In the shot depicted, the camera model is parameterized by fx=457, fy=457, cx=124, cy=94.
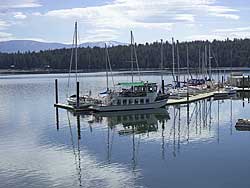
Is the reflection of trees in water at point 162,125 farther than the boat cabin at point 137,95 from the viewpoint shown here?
No

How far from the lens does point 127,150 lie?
3334cm

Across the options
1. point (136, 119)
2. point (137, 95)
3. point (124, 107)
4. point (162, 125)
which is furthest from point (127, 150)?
point (137, 95)

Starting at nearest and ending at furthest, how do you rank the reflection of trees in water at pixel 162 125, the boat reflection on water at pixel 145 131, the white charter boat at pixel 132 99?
the boat reflection on water at pixel 145 131 < the reflection of trees in water at pixel 162 125 < the white charter boat at pixel 132 99

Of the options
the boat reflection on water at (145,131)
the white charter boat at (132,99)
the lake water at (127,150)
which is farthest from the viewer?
the white charter boat at (132,99)

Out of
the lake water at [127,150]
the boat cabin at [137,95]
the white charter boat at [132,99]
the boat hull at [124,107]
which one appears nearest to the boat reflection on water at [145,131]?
the lake water at [127,150]

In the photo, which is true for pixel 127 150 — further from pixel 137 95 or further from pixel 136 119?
pixel 137 95

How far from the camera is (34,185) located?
2459 centimetres

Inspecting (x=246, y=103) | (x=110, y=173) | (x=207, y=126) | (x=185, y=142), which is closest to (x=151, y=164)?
(x=110, y=173)

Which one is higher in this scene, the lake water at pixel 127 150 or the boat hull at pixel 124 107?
the boat hull at pixel 124 107

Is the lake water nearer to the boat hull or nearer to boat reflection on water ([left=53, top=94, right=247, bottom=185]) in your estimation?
boat reflection on water ([left=53, top=94, right=247, bottom=185])

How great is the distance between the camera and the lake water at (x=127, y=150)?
25.5m

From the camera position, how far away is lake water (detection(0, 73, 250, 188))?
83.6 ft

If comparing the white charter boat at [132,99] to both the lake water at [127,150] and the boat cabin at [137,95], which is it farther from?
the lake water at [127,150]

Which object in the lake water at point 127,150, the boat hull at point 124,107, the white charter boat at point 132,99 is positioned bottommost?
the lake water at point 127,150
